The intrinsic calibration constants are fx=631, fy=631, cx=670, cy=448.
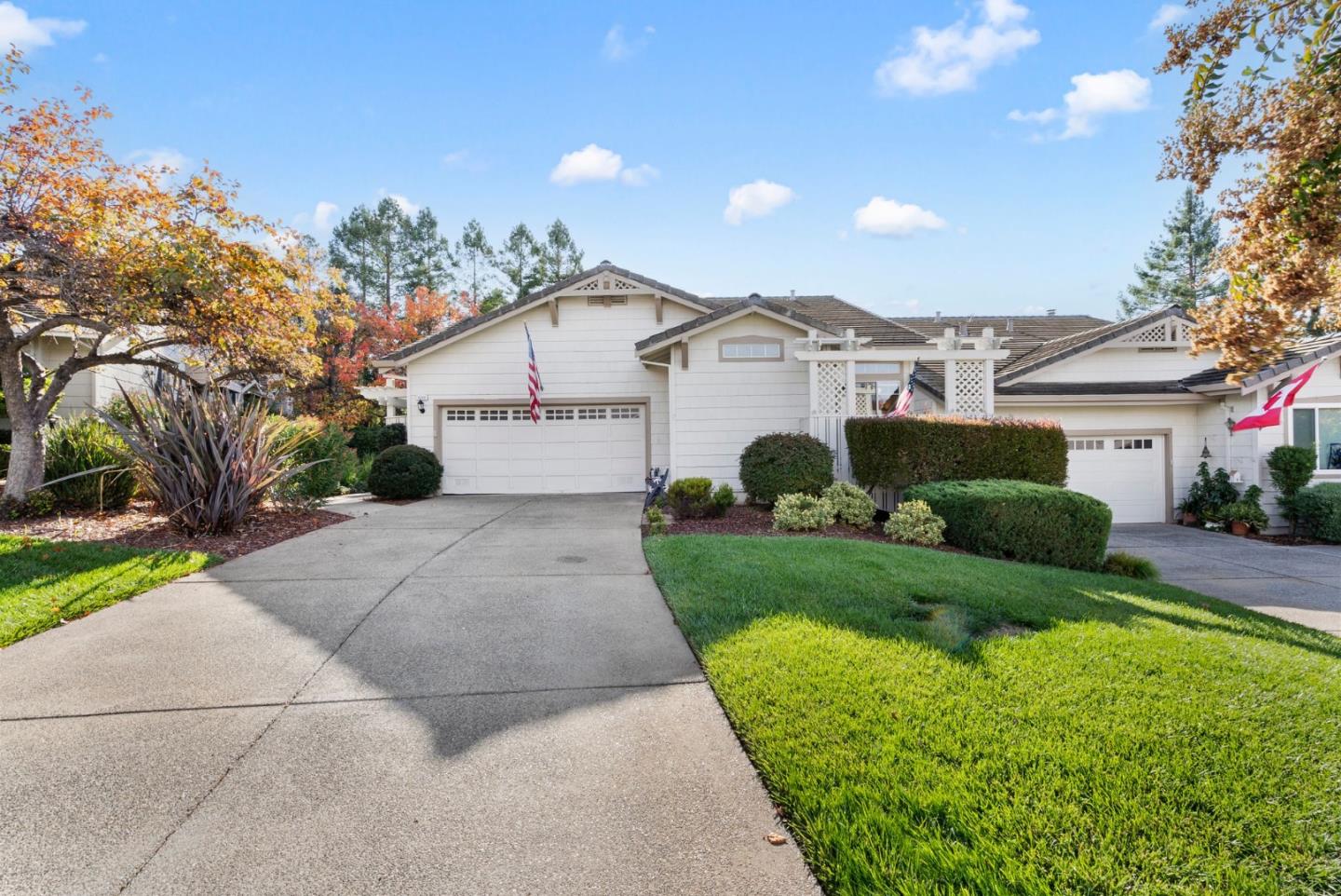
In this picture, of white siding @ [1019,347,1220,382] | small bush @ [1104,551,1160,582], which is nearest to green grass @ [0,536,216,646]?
small bush @ [1104,551,1160,582]

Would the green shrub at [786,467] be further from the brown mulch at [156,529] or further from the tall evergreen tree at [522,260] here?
the tall evergreen tree at [522,260]

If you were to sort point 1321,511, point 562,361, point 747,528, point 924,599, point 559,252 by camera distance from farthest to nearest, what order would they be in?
1. point 559,252
2. point 562,361
3. point 1321,511
4. point 747,528
5. point 924,599

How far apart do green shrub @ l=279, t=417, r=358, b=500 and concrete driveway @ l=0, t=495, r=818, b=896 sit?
20.1 ft

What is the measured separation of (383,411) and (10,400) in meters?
16.5

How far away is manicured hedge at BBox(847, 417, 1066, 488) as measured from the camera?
385 inches

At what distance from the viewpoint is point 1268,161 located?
395cm

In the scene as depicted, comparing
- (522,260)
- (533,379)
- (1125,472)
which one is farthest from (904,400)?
(522,260)

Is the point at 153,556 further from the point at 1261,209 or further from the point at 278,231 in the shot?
the point at 1261,209

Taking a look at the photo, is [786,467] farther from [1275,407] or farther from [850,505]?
[1275,407]

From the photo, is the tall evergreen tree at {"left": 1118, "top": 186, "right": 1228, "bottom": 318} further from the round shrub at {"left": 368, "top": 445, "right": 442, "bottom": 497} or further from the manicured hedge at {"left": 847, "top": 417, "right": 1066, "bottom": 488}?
the round shrub at {"left": 368, "top": 445, "right": 442, "bottom": 497}

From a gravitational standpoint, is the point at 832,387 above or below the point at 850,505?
above

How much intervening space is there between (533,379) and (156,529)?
22.9 ft

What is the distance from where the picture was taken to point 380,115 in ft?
38.7

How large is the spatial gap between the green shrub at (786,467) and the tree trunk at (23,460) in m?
10.6
